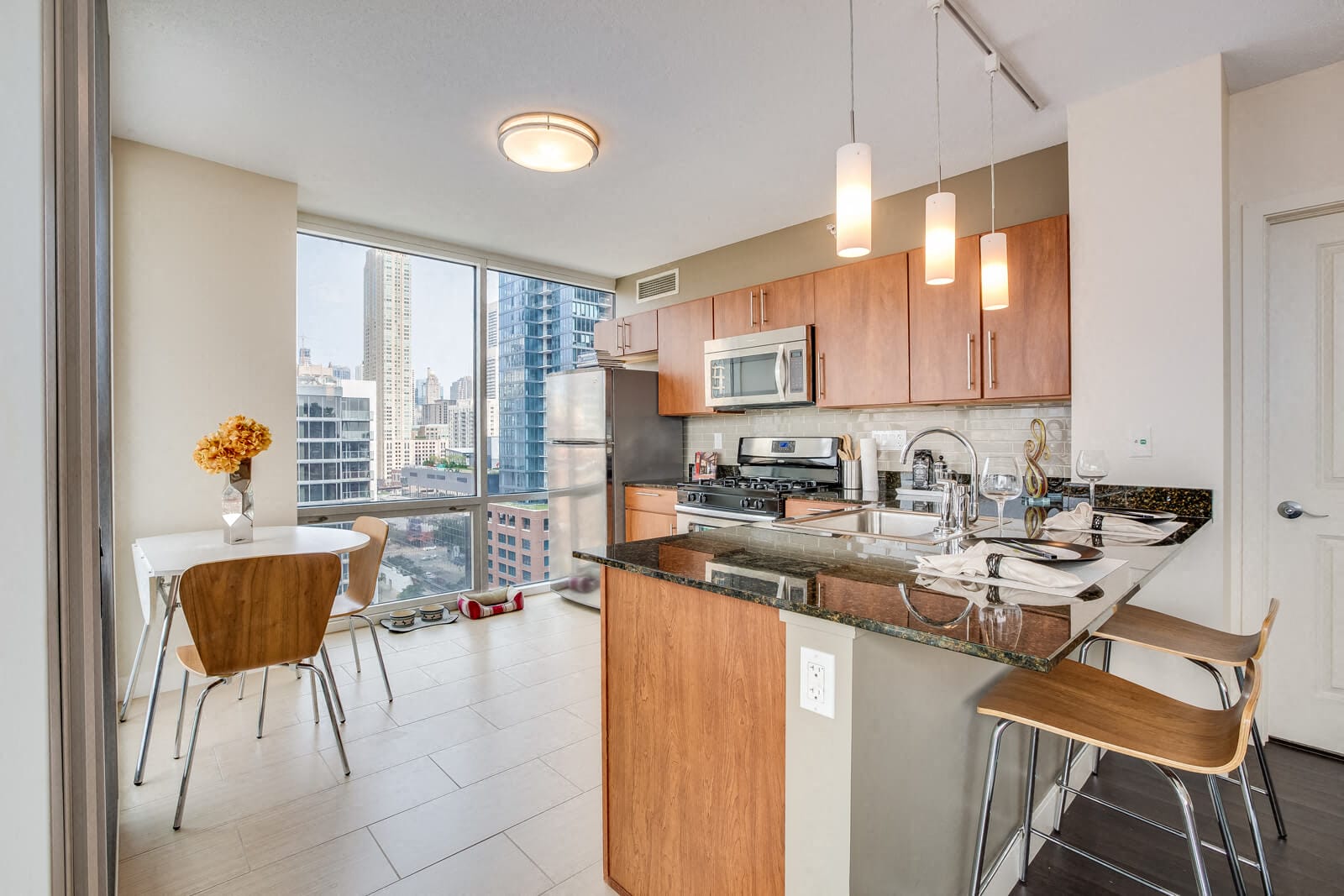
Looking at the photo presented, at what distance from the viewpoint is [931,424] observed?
346 centimetres

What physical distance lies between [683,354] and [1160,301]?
281cm

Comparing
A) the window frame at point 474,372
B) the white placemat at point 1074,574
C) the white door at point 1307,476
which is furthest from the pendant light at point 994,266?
the window frame at point 474,372

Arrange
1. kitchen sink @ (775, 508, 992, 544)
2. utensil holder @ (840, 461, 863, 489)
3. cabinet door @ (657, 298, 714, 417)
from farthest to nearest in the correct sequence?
cabinet door @ (657, 298, 714, 417), utensil holder @ (840, 461, 863, 489), kitchen sink @ (775, 508, 992, 544)

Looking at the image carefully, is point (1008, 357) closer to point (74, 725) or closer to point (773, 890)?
point (773, 890)

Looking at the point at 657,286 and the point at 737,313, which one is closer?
the point at 737,313

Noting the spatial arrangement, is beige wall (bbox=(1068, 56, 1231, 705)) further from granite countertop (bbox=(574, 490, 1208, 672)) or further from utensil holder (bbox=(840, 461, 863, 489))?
utensil holder (bbox=(840, 461, 863, 489))

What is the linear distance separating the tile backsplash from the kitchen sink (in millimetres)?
998

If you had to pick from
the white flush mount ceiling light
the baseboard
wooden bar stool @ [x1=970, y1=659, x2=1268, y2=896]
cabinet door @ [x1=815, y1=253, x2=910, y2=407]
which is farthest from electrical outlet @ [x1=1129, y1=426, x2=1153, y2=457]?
the white flush mount ceiling light

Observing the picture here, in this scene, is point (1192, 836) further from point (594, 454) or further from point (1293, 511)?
point (594, 454)

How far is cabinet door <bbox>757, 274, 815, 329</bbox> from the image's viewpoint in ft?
12.0

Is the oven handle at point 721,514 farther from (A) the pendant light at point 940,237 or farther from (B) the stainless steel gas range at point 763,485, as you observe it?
(A) the pendant light at point 940,237

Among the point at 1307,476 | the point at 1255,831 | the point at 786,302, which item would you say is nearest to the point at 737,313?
the point at 786,302

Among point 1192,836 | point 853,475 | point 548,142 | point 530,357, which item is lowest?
point 1192,836

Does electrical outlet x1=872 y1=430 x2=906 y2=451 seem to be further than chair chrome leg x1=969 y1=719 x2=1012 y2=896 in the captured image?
Yes
